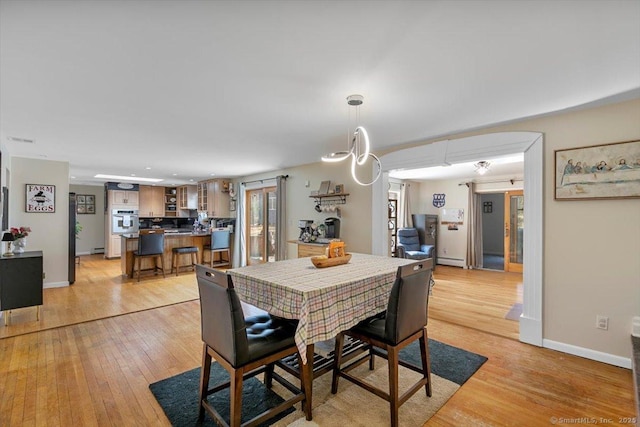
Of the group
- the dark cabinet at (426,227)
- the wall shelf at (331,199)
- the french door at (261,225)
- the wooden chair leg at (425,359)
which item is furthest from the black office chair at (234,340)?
the dark cabinet at (426,227)

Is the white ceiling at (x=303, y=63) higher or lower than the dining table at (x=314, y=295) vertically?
Result: higher

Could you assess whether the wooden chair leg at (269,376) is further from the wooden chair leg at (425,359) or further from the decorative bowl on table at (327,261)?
the wooden chair leg at (425,359)

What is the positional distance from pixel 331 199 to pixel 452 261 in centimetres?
418

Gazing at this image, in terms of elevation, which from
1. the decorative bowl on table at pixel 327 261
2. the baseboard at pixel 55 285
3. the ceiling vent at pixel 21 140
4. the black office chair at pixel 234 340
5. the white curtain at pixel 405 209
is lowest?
the baseboard at pixel 55 285

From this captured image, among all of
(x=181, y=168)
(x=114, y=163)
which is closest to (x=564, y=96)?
(x=181, y=168)

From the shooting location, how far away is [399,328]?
1.87 meters

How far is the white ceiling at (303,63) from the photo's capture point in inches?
57.6

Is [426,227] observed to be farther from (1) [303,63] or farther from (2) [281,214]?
(1) [303,63]

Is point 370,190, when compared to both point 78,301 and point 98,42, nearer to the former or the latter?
point 98,42

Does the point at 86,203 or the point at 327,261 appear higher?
the point at 86,203

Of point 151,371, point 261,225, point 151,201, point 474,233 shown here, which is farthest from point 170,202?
point 474,233

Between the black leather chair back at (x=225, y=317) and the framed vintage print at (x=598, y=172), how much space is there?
118 inches

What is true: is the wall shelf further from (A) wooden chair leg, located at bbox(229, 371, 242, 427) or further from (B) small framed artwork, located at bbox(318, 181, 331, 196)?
(A) wooden chair leg, located at bbox(229, 371, 242, 427)

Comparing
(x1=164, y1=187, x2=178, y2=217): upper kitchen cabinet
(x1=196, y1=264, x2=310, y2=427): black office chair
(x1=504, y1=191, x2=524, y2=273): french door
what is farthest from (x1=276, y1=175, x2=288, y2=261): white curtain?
(x1=164, y1=187, x2=178, y2=217): upper kitchen cabinet
